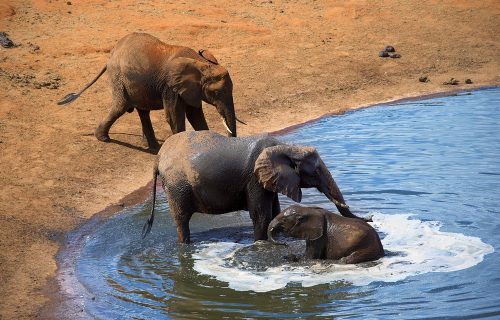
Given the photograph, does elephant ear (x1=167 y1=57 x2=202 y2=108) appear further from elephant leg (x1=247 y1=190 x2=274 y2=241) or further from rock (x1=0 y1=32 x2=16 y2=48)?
rock (x1=0 y1=32 x2=16 y2=48)

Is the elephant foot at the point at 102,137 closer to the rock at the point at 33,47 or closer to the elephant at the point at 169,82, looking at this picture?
the elephant at the point at 169,82

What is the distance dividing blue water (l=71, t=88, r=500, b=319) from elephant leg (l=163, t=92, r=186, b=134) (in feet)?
4.44

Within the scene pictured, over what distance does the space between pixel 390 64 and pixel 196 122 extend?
775cm

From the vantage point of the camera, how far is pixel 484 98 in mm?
18375

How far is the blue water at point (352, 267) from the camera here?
8.75 meters

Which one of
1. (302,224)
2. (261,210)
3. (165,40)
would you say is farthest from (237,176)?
(165,40)

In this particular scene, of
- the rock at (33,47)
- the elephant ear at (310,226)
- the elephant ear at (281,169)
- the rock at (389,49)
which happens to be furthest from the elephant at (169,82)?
the rock at (389,49)

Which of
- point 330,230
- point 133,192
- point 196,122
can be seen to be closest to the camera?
point 330,230

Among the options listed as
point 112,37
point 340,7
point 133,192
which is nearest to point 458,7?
point 340,7

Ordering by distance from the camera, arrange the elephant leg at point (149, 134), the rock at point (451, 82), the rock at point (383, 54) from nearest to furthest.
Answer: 1. the elephant leg at point (149, 134)
2. the rock at point (451, 82)
3. the rock at point (383, 54)

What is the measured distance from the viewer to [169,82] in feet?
45.1

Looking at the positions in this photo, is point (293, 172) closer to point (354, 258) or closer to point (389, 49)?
point (354, 258)

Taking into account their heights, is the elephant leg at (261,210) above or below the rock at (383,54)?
above

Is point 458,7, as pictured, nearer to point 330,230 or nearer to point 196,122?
point 196,122
